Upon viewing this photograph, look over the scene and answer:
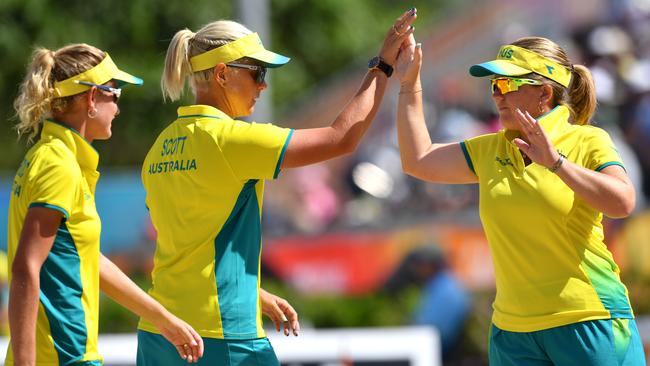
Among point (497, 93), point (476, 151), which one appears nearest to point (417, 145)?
point (476, 151)

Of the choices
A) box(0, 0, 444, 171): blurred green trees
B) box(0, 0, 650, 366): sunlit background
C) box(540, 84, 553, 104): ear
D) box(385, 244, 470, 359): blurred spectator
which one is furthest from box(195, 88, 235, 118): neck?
box(0, 0, 444, 171): blurred green trees

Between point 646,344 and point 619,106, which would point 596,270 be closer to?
point 646,344

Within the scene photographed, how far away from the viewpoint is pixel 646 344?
7.05m

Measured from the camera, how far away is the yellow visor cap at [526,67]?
389cm

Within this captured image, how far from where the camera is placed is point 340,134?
369cm

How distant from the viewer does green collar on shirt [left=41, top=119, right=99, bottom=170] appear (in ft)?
12.3

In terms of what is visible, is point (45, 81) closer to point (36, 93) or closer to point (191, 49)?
point (36, 93)

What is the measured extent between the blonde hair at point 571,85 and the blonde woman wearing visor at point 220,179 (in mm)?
500

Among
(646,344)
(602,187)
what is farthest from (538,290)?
(646,344)

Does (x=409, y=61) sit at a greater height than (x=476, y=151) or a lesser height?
greater

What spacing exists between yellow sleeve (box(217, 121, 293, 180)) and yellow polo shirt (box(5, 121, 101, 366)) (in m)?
0.54

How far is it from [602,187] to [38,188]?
1.94m

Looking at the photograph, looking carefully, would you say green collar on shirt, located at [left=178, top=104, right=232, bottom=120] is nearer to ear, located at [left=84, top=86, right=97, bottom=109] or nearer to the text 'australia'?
the text 'australia'

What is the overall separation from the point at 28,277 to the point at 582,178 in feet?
6.25
